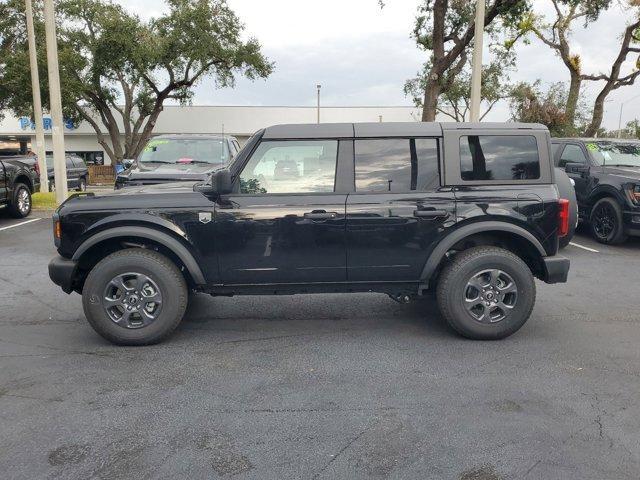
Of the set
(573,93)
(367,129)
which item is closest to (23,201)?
(367,129)

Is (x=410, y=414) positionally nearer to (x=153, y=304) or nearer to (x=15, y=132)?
(x=153, y=304)

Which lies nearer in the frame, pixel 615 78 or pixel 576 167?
pixel 576 167

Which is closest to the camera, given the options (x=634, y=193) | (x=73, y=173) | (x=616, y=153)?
(x=634, y=193)

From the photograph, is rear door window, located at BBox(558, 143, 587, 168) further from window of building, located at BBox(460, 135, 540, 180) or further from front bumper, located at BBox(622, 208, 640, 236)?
window of building, located at BBox(460, 135, 540, 180)

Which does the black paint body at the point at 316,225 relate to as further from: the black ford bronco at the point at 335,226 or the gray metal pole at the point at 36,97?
the gray metal pole at the point at 36,97

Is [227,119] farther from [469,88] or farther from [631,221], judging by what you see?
[631,221]

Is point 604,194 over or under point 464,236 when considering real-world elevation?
over

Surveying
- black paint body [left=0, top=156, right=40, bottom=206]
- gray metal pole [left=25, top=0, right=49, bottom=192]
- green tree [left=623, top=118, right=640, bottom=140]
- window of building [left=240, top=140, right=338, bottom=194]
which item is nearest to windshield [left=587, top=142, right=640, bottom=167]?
window of building [left=240, top=140, right=338, bottom=194]

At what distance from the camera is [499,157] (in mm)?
4645

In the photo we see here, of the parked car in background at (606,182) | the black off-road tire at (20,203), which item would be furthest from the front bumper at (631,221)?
the black off-road tire at (20,203)

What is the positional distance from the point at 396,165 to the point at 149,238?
2.11 m

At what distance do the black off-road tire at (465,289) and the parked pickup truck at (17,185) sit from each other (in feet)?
32.4

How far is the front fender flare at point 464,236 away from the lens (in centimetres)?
452

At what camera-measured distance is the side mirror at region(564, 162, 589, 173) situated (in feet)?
31.5
